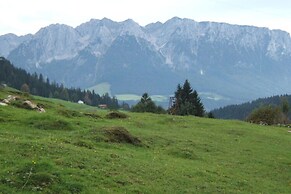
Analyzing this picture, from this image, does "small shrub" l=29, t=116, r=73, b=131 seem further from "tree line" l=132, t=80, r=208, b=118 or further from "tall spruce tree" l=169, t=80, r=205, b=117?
"tall spruce tree" l=169, t=80, r=205, b=117

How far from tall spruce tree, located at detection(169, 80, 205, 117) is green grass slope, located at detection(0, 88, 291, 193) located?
60.1 meters

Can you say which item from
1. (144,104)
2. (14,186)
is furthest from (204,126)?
(144,104)

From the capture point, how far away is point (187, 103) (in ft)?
395

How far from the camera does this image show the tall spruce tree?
11906 cm

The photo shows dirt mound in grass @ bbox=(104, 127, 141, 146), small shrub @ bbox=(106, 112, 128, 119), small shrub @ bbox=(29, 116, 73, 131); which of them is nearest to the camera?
dirt mound in grass @ bbox=(104, 127, 141, 146)

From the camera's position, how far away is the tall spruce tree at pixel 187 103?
119 metres

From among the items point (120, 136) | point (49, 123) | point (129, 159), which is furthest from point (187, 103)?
point (129, 159)

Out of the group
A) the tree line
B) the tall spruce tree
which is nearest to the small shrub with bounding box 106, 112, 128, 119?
the tree line

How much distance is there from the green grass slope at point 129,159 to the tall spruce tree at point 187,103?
60066 mm

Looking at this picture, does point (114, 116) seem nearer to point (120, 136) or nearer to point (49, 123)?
point (49, 123)

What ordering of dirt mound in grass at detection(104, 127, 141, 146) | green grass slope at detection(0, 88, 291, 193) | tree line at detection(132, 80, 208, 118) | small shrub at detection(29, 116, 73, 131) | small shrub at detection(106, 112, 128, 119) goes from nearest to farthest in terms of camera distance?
green grass slope at detection(0, 88, 291, 193), dirt mound in grass at detection(104, 127, 141, 146), small shrub at detection(29, 116, 73, 131), small shrub at detection(106, 112, 128, 119), tree line at detection(132, 80, 208, 118)

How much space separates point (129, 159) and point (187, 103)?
287 ft

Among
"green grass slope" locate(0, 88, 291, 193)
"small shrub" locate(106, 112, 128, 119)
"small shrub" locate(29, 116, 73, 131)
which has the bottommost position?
"green grass slope" locate(0, 88, 291, 193)

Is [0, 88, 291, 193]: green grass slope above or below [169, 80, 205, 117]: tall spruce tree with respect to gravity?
below
